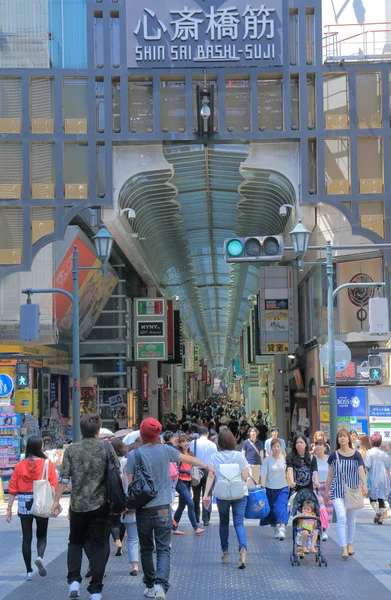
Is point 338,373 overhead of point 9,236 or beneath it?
beneath

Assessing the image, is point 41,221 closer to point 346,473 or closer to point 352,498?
point 346,473

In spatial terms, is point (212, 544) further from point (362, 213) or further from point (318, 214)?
point (318, 214)

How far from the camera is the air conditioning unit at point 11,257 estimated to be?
945 inches

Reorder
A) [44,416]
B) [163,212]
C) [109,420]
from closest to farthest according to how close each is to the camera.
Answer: [44,416] < [163,212] < [109,420]

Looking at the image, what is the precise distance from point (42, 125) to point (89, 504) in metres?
16.9

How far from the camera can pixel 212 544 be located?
13398 millimetres

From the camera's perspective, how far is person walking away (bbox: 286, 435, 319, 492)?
12648 mm

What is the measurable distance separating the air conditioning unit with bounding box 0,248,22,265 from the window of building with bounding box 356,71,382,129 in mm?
9201

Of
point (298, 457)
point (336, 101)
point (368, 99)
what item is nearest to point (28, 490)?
point (298, 457)

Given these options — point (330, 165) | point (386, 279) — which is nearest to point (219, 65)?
point (330, 165)

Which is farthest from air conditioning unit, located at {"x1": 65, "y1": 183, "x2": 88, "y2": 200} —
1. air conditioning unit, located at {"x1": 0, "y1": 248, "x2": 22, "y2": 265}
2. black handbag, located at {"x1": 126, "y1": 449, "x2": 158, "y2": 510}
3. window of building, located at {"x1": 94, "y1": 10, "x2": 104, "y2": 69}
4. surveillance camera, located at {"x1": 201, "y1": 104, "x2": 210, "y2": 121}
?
black handbag, located at {"x1": 126, "y1": 449, "x2": 158, "y2": 510}

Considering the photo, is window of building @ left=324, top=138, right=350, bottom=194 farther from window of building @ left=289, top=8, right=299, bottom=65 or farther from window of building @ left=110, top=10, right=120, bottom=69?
window of building @ left=110, top=10, right=120, bottom=69

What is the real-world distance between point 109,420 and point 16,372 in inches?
545

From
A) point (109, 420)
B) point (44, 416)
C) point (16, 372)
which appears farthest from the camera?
point (109, 420)
